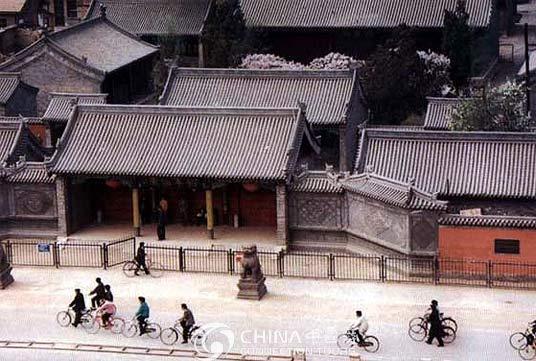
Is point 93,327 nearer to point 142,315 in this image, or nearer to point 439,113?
point 142,315

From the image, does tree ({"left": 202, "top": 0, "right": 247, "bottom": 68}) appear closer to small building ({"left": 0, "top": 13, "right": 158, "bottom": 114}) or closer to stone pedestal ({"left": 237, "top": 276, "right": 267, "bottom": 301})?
small building ({"left": 0, "top": 13, "right": 158, "bottom": 114})

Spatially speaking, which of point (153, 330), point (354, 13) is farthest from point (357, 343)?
point (354, 13)

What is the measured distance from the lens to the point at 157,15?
81312mm

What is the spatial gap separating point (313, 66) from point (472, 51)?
9796mm

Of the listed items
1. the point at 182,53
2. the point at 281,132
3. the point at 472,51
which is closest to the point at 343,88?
the point at 281,132

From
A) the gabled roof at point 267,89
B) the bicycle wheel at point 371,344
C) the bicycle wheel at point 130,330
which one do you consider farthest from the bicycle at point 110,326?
the gabled roof at point 267,89

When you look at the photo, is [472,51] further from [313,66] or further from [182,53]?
[182,53]

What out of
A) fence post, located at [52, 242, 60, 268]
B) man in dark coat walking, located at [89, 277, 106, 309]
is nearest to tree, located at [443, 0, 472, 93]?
fence post, located at [52, 242, 60, 268]

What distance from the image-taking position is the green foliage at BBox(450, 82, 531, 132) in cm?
5491

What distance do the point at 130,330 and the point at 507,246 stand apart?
13588mm

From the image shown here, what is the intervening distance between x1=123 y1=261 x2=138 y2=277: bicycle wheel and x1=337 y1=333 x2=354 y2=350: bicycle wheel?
10327mm

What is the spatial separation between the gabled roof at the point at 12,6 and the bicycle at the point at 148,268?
4606cm

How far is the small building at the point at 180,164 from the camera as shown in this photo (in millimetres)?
47531

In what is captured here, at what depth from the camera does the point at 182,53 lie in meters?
79.4
